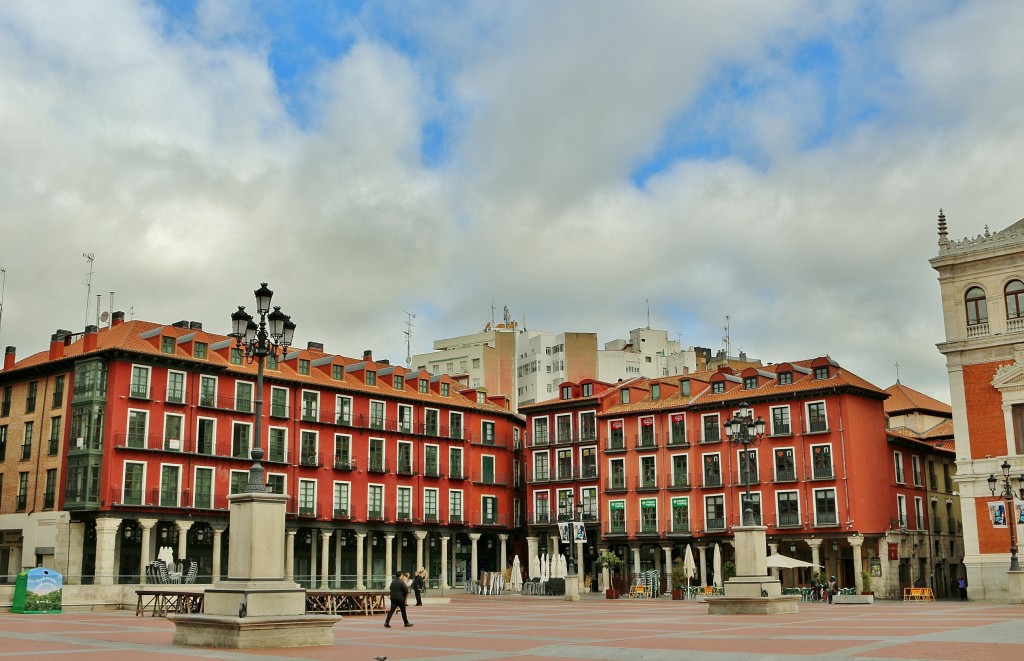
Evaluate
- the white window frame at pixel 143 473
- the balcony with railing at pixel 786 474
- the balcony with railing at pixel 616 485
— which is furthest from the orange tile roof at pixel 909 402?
the white window frame at pixel 143 473

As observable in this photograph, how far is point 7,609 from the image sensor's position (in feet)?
112

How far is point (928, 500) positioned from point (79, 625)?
5523 cm

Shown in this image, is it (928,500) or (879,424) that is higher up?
(879,424)

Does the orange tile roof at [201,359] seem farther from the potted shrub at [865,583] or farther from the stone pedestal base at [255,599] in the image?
the stone pedestal base at [255,599]

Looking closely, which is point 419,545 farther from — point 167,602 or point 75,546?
point 167,602

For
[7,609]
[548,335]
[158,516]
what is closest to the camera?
[7,609]

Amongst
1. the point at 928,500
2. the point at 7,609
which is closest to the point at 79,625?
the point at 7,609

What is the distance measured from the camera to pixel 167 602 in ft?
107

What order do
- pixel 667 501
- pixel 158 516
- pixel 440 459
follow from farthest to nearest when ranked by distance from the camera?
pixel 440 459
pixel 667 501
pixel 158 516

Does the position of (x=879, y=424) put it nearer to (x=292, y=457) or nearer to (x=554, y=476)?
(x=554, y=476)

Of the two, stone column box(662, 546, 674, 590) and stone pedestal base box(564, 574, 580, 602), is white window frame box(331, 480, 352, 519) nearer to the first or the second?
stone pedestal base box(564, 574, 580, 602)

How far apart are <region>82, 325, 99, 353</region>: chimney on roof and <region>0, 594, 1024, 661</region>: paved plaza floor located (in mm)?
26799

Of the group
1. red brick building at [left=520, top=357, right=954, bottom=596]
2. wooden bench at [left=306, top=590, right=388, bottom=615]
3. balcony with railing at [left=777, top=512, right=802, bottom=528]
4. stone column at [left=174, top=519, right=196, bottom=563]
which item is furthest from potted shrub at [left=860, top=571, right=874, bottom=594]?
stone column at [left=174, top=519, right=196, bottom=563]

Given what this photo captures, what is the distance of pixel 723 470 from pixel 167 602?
1535 inches
